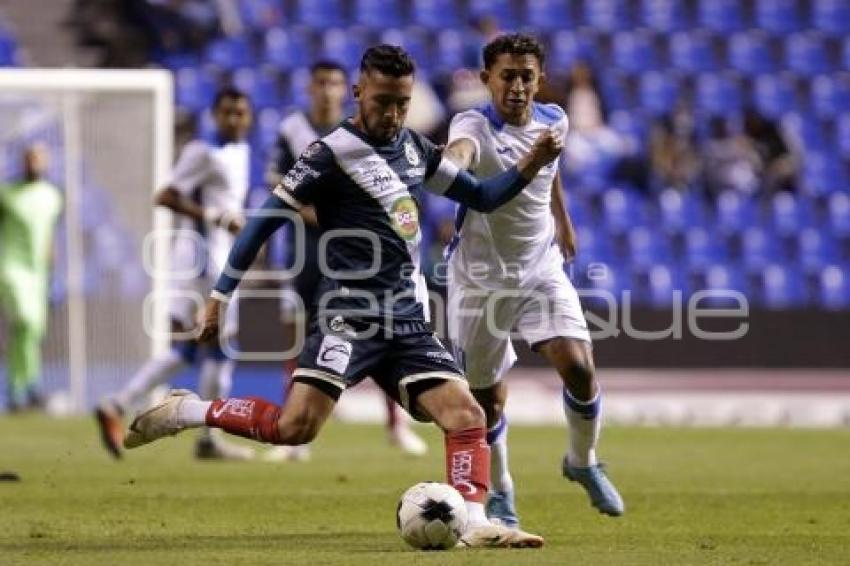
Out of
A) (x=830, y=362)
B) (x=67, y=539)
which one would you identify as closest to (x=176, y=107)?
(x=830, y=362)

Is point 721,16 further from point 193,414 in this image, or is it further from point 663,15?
point 193,414

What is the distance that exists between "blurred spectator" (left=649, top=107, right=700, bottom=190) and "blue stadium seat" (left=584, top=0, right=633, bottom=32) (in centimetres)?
174

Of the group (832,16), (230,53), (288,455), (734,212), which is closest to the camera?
(288,455)

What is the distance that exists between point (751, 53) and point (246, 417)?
51.8 feet

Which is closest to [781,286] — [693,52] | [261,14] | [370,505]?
[693,52]

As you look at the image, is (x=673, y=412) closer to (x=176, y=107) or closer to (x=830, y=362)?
(x=830, y=362)

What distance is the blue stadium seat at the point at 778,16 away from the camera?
21.7 metres

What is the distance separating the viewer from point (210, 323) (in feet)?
21.2

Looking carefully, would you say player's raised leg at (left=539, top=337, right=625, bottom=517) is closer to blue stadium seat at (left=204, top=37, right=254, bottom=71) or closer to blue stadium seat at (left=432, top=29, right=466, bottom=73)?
blue stadium seat at (left=432, top=29, right=466, bottom=73)

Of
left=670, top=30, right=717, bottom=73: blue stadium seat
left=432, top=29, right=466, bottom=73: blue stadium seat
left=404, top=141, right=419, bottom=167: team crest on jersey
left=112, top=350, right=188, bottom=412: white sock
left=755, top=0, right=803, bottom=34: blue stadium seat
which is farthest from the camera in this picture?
left=755, top=0, right=803, bottom=34: blue stadium seat

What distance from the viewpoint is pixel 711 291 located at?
18.4 meters

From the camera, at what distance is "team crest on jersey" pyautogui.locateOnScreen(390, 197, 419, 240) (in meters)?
6.77

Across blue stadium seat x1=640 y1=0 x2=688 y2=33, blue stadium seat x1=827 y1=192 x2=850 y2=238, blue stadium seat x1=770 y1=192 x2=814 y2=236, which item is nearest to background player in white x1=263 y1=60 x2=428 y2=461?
blue stadium seat x1=770 y1=192 x2=814 y2=236

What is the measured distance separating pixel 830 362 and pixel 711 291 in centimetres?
178
